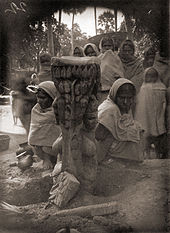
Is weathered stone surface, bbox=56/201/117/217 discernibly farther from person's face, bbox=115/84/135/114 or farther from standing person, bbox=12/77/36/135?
standing person, bbox=12/77/36/135

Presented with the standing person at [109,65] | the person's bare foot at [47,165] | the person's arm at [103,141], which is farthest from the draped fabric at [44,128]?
the standing person at [109,65]

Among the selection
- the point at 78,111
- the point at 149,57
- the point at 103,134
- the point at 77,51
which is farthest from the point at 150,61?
the point at 78,111

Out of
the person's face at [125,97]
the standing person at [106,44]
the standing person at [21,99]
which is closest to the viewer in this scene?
the person's face at [125,97]

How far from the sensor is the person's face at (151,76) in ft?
16.9

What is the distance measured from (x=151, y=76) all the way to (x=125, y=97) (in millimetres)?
1318

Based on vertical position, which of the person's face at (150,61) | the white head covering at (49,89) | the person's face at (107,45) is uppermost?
the person's face at (107,45)

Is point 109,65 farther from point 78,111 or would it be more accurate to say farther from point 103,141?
point 78,111

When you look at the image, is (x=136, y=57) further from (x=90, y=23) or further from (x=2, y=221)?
(x=2, y=221)

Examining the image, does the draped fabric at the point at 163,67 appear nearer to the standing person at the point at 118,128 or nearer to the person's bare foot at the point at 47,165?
the standing person at the point at 118,128

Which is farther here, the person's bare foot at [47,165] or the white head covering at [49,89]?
the person's bare foot at [47,165]

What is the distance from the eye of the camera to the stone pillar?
3.22 meters

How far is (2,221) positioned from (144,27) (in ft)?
11.0

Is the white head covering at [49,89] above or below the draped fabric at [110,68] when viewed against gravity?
below

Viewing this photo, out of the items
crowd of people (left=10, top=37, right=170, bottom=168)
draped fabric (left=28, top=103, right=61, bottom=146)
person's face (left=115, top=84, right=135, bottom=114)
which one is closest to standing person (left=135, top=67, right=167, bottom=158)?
crowd of people (left=10, top=37, right=170, bottom=168)
